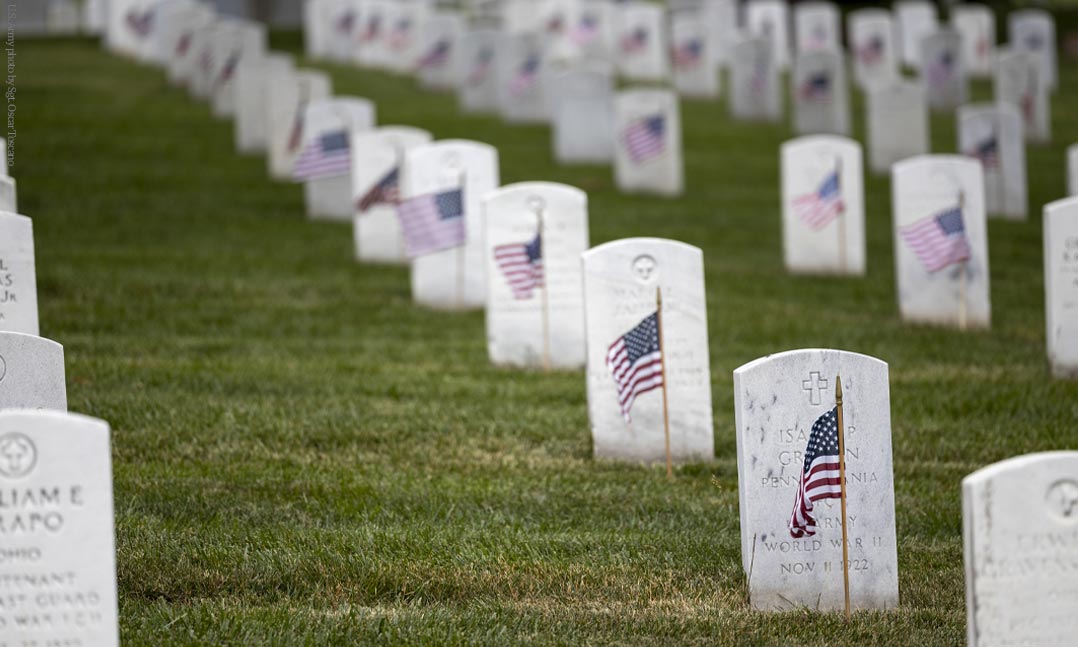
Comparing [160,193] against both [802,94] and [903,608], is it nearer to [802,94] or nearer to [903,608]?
[802,94]

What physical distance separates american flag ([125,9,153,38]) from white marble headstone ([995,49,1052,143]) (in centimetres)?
1395

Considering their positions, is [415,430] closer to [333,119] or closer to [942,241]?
[942,241]

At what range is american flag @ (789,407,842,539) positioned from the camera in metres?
5.80

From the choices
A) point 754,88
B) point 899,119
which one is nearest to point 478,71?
point 754,88

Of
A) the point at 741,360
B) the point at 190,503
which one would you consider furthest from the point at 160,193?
the point at 190,503

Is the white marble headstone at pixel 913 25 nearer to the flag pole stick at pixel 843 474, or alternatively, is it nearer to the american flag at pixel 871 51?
the american flag at pixel 871 51

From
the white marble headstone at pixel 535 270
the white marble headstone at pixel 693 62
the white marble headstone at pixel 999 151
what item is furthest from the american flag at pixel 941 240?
the white marble headstone at pixel 693 62

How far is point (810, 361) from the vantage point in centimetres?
584

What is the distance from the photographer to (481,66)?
71.0 feet

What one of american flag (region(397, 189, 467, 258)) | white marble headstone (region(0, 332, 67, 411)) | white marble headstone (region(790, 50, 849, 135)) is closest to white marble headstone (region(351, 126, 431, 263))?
american flag (region(397, 189, 467, 258))

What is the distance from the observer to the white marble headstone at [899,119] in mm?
18156

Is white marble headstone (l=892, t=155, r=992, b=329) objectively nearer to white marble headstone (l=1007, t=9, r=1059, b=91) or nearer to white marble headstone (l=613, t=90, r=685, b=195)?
white marble headstone (l=613, t=90, r=685, b=195)

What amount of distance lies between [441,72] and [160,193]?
29.1 ft

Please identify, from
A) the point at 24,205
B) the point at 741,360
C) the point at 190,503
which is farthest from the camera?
the point at 24,205
